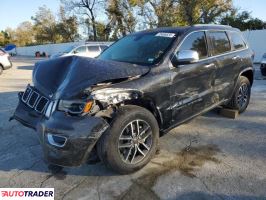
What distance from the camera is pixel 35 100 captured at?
3.86 meters

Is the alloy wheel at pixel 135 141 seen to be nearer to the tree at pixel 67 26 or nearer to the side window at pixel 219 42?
the side window at pixel 219 42

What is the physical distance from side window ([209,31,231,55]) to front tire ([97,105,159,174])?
206cm

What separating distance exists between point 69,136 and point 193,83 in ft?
7.04

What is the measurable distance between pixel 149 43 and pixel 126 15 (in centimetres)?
4075

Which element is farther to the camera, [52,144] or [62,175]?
[62,175]

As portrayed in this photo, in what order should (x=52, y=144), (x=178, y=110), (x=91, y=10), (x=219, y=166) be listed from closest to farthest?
1. (x=52, y=144)
2. (x=219, y=166)
3. (x=178, y=110)
4. (x=91, y=10)

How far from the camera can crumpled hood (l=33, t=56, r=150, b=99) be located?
3305 mm

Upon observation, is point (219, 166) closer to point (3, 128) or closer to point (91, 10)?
point (3, 128)

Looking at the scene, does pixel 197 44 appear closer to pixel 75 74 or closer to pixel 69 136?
pixel 75 74

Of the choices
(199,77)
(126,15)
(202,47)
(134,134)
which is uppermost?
(126,15)

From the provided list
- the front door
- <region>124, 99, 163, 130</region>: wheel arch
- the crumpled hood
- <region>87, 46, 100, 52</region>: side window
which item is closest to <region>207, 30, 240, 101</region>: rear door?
the front door

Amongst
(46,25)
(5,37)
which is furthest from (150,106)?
(5,37)

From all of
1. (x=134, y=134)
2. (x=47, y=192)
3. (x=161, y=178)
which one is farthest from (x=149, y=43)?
(x=47, y=192)

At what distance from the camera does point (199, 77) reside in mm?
4469
